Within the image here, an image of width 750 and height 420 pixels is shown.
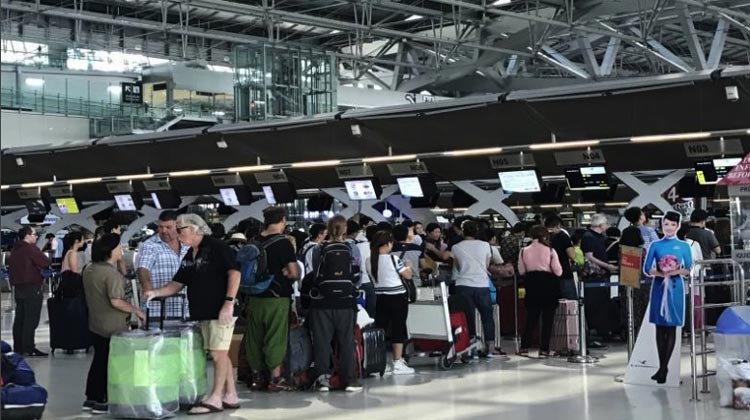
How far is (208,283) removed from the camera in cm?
781

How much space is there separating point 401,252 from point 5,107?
26.1 meters

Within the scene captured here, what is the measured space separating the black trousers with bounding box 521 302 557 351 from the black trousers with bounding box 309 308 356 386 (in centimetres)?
291

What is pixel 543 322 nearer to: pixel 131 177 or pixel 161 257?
pixel 161 257

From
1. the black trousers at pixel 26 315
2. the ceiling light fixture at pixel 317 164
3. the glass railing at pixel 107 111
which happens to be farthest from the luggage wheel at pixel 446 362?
the glass railing at pixel 107 111

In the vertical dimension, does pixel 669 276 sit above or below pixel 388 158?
below

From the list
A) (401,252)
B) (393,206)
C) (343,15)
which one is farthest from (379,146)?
(343,15)

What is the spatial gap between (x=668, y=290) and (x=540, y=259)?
2578mm

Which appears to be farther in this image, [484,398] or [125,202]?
[125,202]

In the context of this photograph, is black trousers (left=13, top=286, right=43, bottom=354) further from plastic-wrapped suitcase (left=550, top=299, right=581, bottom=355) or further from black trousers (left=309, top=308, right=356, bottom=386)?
plastic-wrapped suitcase (left=550, top=299, right=581, bottom=355)

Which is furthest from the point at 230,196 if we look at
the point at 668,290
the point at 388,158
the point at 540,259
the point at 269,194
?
the point at 668,290

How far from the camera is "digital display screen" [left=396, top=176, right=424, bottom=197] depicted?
755 inches

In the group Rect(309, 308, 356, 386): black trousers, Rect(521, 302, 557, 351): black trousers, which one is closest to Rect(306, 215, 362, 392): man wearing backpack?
Rect(309, 308, 356, 386): black trousers

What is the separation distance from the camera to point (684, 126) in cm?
1475

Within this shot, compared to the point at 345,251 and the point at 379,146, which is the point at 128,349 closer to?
the point at 345,251
